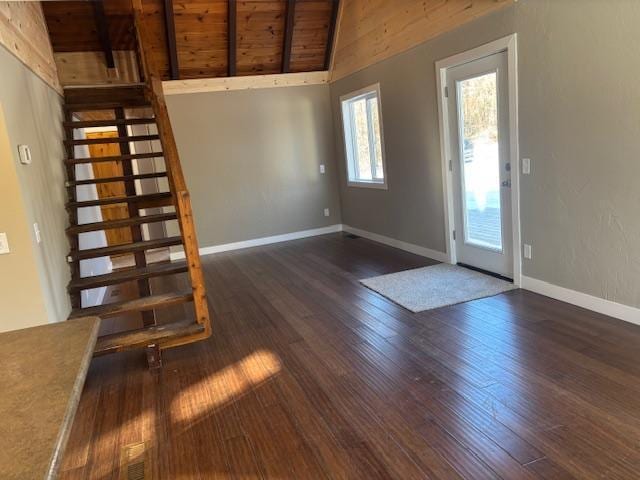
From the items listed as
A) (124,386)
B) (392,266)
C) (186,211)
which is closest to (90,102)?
(186,211)

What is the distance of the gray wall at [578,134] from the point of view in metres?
3.03

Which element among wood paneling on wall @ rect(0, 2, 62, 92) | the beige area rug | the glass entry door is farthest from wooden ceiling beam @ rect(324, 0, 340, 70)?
the beige area rug

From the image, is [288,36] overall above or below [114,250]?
above

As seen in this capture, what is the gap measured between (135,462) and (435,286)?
298 cm

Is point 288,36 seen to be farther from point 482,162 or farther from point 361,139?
point 482,162

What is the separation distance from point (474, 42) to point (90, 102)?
4.01 meters

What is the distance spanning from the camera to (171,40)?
612 centimetres

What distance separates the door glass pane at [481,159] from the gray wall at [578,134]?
38 cm

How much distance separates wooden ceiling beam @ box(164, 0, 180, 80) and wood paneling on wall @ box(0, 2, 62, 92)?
4.53 ft

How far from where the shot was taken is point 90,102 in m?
5.14

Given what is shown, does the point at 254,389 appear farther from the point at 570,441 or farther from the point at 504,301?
the point at 504,301

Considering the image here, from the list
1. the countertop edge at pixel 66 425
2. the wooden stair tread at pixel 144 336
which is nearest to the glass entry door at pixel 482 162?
the wooden stair tread at pixel 144 336

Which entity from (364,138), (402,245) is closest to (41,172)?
(402,245)

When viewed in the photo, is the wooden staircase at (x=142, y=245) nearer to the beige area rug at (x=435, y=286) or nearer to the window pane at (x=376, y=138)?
the beige area rug at (x=435, y=286)
